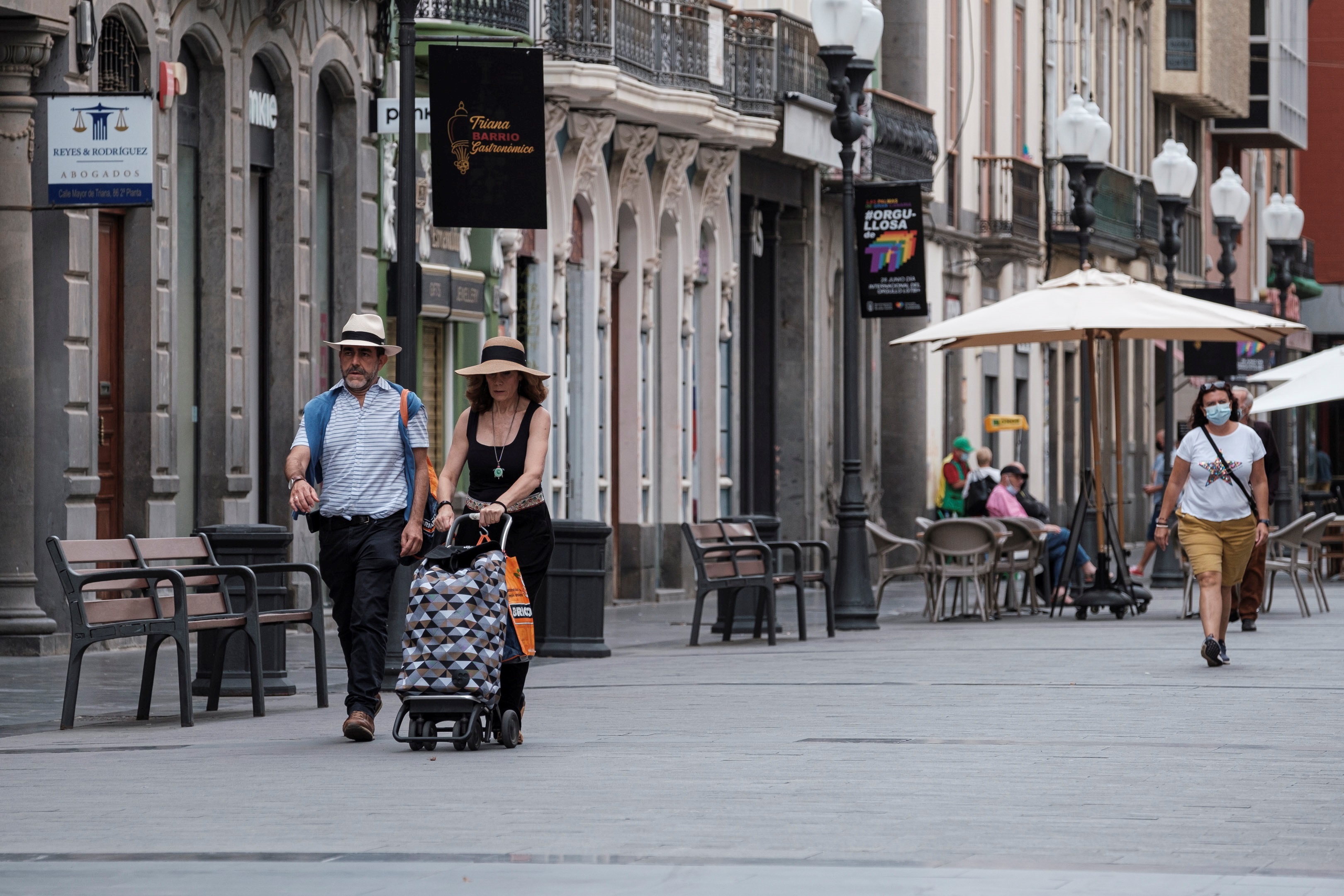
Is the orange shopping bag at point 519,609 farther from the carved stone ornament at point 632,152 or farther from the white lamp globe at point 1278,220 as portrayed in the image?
the white lamp globe at point 1278,220

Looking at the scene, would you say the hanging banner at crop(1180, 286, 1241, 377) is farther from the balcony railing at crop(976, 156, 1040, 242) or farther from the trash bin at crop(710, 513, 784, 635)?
the trash bin at crop(710, 513, 784, 635)

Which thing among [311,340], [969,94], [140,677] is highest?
[969,94]

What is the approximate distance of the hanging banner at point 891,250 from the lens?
24703mm

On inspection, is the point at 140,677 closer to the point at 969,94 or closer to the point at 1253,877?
the point at 1253,877

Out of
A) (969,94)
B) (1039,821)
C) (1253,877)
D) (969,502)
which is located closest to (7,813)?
(1039,821)

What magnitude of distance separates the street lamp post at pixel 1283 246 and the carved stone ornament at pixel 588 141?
1504cm

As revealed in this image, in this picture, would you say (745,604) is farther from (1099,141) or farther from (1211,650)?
(1099,141)

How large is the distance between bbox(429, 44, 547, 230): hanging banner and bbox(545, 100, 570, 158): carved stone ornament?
7.81 m

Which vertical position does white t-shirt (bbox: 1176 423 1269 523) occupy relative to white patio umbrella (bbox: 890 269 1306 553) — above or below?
below

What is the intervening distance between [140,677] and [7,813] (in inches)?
272

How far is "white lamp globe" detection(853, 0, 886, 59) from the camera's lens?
74.3 ft

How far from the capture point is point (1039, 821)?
8891 millimetres

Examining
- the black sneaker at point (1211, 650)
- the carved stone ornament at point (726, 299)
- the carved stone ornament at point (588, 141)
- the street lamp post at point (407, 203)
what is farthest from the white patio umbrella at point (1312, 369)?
the street lamp post at point (407, 203)

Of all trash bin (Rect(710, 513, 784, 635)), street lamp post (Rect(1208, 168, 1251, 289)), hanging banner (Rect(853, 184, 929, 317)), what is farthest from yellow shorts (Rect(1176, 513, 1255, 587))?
street lamp post (Rect(1208, 168, 1251, 289))
